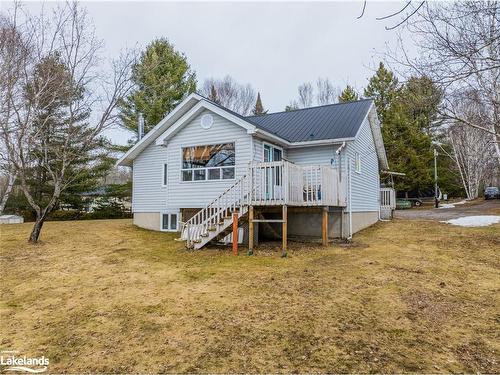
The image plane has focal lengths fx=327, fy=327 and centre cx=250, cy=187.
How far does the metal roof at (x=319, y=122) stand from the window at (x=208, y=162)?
5.55 feet

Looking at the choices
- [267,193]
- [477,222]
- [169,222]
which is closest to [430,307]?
[267,193]

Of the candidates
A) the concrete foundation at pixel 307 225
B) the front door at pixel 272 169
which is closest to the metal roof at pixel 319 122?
the front door at pixel 272 169

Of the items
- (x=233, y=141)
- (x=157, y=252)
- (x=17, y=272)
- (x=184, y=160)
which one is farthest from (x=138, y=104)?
(x=17, y=272)

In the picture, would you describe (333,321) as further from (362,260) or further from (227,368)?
(362,260)

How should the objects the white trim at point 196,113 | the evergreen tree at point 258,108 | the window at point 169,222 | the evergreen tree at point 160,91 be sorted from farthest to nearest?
the evergreen tree at point 258,108 → the evergreen tree at point 160,91 → the window at point 169,222 → the white trim at point 196,113

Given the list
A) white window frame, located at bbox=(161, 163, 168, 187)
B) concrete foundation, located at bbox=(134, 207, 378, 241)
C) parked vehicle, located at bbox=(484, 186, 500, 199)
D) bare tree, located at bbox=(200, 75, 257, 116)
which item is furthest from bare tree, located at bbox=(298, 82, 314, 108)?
concrete foundation, located at bbox=(134, 207, 378, 241)

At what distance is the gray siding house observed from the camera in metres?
10.7

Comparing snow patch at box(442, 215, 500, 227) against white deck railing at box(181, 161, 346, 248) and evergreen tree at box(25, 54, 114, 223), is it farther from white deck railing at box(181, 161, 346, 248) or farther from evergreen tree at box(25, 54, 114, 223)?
evergreen tree at box(25, 54, 114, 223)

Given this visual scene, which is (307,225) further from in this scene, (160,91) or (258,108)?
(258,108)

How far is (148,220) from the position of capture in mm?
16719

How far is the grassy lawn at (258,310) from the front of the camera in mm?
4180

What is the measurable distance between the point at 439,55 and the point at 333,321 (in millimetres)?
6200

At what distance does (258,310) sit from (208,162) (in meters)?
8.10

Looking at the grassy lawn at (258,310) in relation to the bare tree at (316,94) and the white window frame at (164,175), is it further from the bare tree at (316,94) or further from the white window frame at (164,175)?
the bare tree at (316,94)
